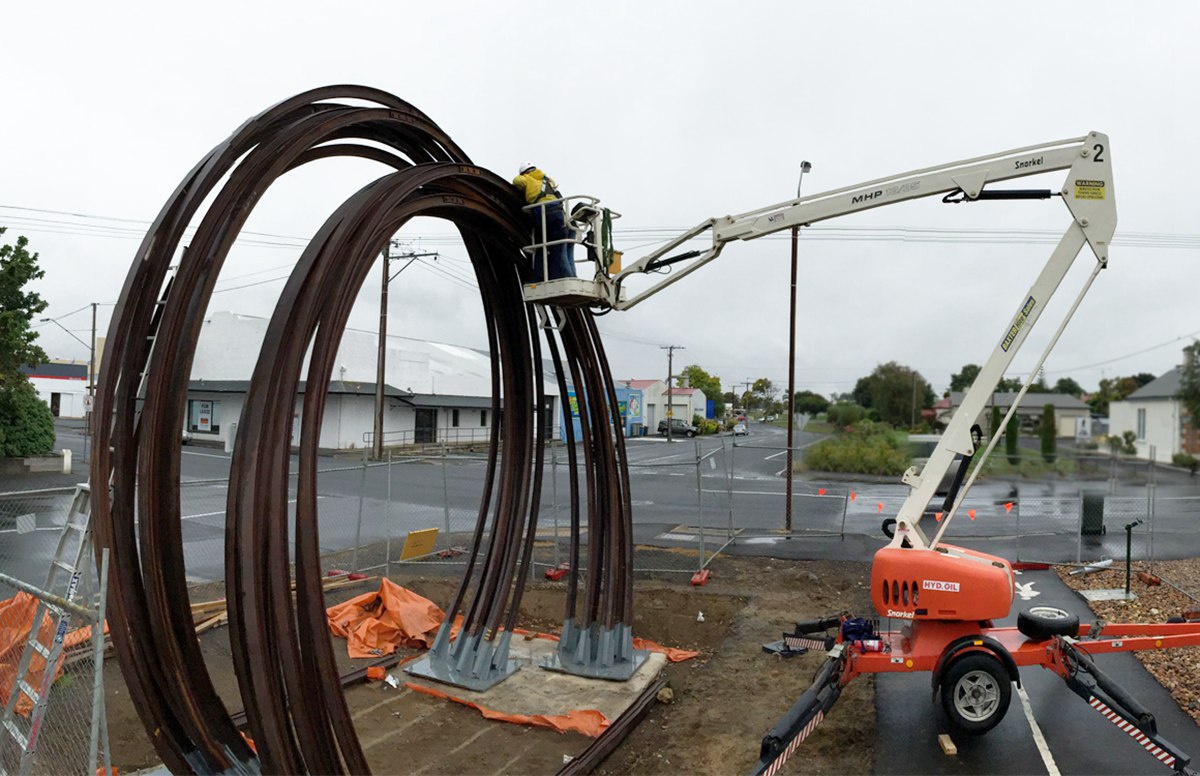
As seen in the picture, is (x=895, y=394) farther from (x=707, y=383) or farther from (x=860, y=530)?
(x=707, y=383)

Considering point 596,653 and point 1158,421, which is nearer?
point 596,653

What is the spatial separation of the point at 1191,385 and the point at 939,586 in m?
19.2

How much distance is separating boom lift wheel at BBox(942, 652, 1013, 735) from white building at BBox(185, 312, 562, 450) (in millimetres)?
33409

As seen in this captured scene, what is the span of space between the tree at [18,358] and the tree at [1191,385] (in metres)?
32.0

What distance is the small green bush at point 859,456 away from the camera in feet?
92.4

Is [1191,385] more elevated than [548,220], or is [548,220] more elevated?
[548,220]

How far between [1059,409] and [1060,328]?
2242cm

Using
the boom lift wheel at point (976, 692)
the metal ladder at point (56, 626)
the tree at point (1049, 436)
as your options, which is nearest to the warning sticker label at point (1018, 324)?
the boom lift wheel at point (976, 692)

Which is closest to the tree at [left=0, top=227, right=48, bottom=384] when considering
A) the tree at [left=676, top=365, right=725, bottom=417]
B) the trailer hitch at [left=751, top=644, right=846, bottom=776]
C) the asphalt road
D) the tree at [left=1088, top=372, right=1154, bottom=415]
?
the asphalt road

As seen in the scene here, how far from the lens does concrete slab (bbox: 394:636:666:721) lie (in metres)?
7.41

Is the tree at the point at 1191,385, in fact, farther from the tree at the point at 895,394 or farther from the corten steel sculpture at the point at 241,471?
the corten steel sculpture at the point at 241,471

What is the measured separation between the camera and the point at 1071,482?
19.8 m

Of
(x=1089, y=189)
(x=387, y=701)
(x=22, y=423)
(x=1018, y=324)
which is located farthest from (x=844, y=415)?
(x=22, y=423)

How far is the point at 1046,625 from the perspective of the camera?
6852mm
